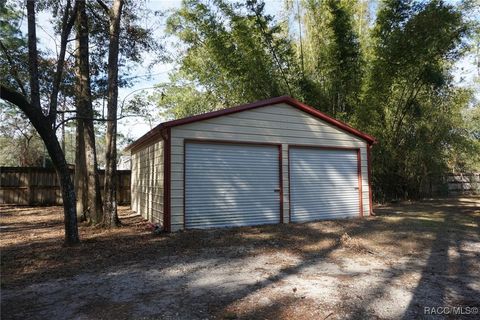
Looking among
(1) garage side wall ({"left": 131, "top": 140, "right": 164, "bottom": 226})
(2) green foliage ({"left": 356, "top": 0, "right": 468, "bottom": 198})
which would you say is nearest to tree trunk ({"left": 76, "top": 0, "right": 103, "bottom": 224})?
(1) garage side wall ({"left": 131, "top": 140, "right": 164, "bottom": 226})

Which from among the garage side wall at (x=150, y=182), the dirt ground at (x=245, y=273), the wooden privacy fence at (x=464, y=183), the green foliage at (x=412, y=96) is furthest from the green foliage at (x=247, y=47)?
the wooden privacy fence at (x=464, y=183)

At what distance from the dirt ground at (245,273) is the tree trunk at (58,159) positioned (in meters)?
0.38

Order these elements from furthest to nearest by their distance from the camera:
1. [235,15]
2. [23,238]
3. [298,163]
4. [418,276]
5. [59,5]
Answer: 1. [235,15]
2. [298,163]
3. [59,5]
4. [23,238]
5. [418,276]

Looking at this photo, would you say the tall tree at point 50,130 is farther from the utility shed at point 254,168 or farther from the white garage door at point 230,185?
the white garage door at point 230,185

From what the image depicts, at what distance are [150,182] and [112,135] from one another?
1692 mm

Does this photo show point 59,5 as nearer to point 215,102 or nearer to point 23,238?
point 23,238

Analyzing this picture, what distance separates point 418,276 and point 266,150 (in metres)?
4.83

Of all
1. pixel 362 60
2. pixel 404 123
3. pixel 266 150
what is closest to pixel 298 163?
pixel 266 150

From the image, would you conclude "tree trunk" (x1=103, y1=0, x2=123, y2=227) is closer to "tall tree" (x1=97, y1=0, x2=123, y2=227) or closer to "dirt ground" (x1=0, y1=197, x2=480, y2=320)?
"tall tree" (x1=97, y1=0, x2=123, y2=227)

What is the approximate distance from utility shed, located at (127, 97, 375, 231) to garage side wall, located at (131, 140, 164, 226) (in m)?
0.02

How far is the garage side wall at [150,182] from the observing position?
793 cm

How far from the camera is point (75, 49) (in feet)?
29.7

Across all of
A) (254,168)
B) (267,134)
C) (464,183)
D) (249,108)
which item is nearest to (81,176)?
(254,168)

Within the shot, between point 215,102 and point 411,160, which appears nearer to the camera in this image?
point 411,160
